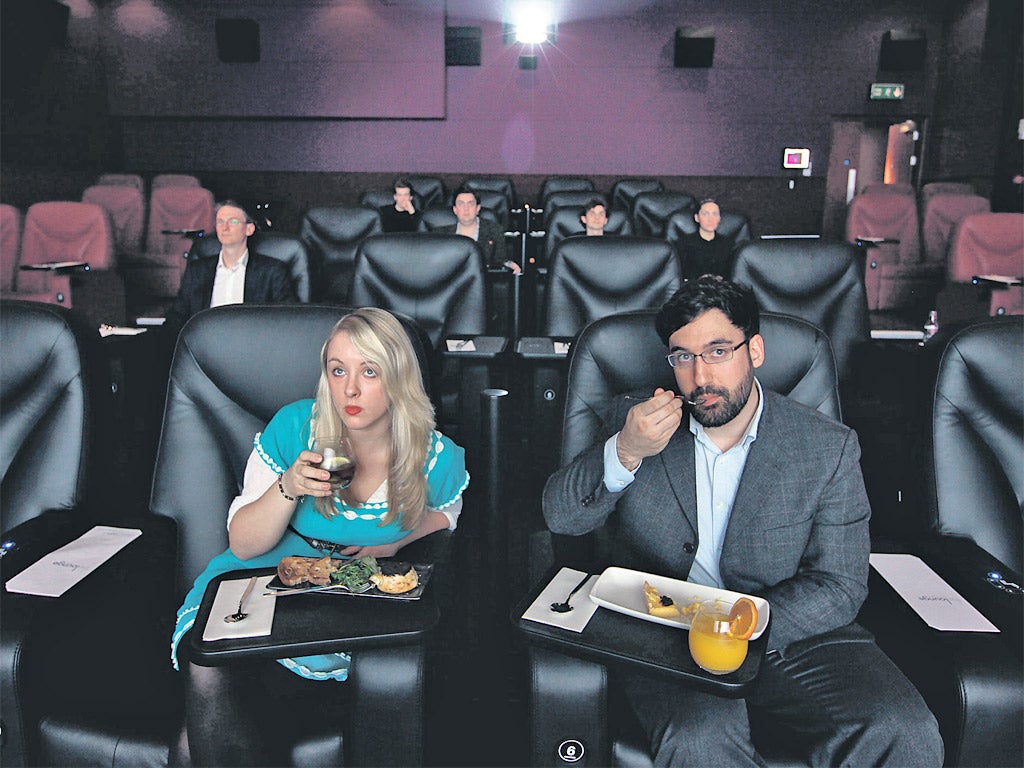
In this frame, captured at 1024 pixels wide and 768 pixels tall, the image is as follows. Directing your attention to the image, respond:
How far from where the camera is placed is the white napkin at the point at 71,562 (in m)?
1.51

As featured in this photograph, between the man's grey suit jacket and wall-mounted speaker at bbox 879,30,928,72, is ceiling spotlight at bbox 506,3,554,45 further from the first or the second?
the man's grey suit jacket

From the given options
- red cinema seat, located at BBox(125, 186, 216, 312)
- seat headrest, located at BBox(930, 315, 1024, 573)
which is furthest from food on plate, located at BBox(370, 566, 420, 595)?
red cinema seat, located at BBox(125, 186, 216, 312)

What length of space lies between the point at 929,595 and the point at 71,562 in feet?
A: 5.52

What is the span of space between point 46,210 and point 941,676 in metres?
6.04

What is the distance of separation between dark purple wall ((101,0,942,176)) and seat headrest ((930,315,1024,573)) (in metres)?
8.24

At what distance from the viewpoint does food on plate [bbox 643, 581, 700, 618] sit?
137 centimetres

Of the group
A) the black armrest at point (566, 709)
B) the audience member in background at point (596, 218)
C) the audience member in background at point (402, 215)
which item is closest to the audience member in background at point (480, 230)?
the audience member in background at point (596, 218)

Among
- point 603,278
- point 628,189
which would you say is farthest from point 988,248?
point 628,189

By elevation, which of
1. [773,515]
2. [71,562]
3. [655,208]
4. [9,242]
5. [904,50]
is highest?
[904,50]

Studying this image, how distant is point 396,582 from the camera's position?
139 centimetres

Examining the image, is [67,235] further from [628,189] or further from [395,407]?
[628,189]

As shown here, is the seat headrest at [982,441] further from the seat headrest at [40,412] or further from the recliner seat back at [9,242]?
the recliner seat back at [9,242]

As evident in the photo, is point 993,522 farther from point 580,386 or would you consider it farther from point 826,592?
point 580,386

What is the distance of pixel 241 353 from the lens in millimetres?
1812
